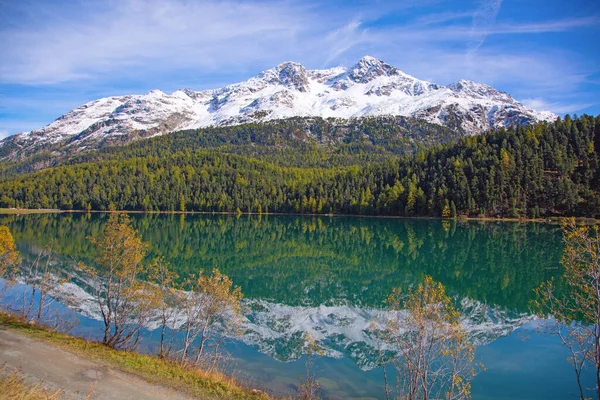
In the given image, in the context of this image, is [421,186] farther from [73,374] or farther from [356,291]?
[73,374]

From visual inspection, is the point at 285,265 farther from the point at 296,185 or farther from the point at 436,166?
the point at 296,185

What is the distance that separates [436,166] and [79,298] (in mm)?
134249

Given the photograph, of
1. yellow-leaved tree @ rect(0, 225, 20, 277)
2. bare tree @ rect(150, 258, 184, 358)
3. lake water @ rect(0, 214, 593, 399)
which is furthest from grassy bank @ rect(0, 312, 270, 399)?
yellow-leaved tree @ rect(0, 225, 20, 277)

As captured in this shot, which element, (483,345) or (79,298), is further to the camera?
(79,298)

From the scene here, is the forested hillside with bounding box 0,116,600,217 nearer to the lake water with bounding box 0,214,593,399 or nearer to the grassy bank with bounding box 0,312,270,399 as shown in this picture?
the lake water with bounding box 0,214,593,399

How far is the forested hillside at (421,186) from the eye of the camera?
121 m

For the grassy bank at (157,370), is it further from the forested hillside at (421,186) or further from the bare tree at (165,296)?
the forested hillside at (421,186)

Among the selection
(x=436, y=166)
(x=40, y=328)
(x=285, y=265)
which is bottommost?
(x=285, y=265)

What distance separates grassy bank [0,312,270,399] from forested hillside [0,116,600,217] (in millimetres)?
118479

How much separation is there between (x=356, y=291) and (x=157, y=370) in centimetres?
2733

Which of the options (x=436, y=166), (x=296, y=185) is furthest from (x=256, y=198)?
(x=436, y=166)

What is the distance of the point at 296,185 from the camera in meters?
181

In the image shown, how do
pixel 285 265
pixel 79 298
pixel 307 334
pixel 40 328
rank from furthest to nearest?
1. pixel 285 265
2. pixel 79 298
3. pixel 307 334
4. pixel 40 328

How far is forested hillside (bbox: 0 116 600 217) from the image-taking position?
4764 inches
